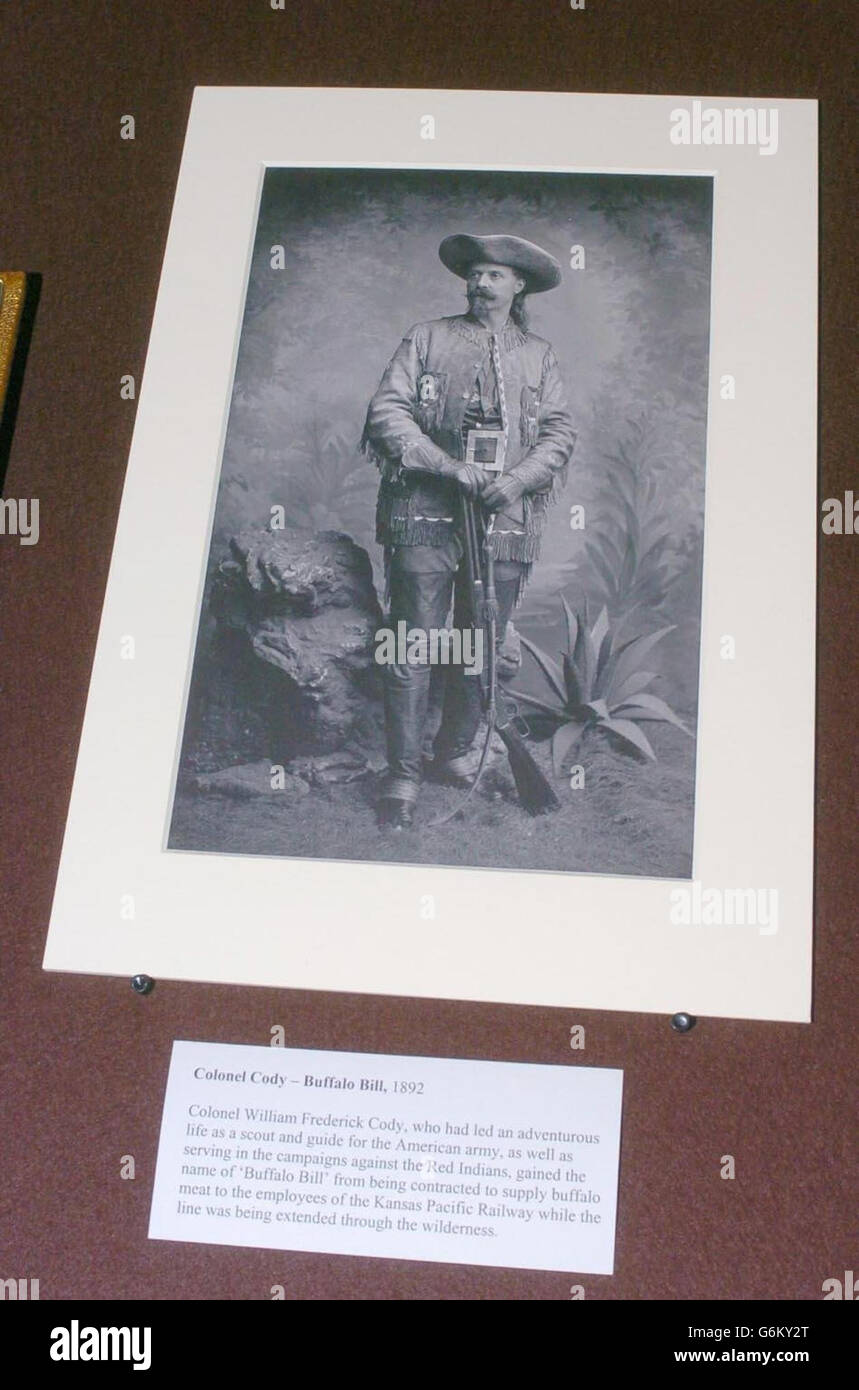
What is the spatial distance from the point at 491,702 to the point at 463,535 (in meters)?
0.32

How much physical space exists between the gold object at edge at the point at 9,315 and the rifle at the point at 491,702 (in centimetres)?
99

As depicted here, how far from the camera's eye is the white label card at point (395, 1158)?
191cm

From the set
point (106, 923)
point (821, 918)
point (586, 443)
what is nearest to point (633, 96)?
point (586, 443)

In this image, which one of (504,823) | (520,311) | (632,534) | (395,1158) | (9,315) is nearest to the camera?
(395,1158)

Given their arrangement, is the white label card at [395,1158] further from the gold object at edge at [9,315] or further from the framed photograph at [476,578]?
the gold object at edge at [9,315]

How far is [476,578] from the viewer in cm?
221

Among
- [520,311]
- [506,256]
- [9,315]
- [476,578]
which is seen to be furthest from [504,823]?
[9,315]

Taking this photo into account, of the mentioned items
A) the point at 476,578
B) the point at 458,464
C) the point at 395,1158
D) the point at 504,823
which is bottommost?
the point at 395,1158

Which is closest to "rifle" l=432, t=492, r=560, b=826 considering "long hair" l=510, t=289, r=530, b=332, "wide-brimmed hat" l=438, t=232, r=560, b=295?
"long hair" l=510, t=289, r=530, b=332

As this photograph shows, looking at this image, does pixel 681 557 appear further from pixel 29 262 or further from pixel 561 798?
pixel 29 262

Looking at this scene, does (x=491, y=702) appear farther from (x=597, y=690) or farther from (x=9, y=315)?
(x=9, y=315)

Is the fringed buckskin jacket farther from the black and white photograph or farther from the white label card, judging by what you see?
the white label card

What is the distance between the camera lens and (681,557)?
219 centimetres

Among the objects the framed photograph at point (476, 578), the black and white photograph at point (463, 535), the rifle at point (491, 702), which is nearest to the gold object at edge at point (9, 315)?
the framed photograph at point (476, 578)
